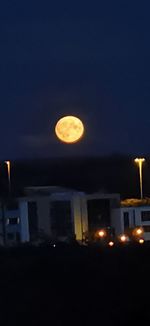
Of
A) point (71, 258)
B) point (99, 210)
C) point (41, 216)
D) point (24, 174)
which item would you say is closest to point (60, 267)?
point (71, 258)

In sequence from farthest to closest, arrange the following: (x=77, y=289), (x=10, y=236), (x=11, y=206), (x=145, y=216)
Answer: (x=145, y=216) < (x=10, y=236) < (x=11, y=206) < (x=77, y=289)

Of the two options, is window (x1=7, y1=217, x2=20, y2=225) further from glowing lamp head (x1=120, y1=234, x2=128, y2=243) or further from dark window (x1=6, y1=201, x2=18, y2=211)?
glowing lamp head (x1=120, y1=234, x2=128, y2=243)

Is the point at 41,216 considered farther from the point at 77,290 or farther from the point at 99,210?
the point at 77,290

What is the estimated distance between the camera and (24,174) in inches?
1302

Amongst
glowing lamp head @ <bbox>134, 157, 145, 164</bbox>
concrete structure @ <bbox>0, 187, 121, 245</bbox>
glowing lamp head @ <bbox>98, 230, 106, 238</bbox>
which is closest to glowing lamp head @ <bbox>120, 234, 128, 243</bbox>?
glowing lamp head @ <bbox>98, 230, 106, 238</bbox>

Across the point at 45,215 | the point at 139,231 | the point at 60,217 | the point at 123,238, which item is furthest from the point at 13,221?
the point at 139,231

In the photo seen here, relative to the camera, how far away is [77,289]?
15.9m

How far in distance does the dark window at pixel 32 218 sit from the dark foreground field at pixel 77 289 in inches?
436

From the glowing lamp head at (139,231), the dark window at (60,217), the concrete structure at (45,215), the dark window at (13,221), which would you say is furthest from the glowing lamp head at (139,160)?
the dark window at (13,221)

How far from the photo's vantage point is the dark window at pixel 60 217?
120ft

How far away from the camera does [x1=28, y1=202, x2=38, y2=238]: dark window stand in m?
33.6

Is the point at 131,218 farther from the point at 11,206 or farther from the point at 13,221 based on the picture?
the point at 11,206

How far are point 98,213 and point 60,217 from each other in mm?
2364

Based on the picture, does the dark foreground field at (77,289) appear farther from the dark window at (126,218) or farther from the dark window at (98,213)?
the dark window at (126,218)
